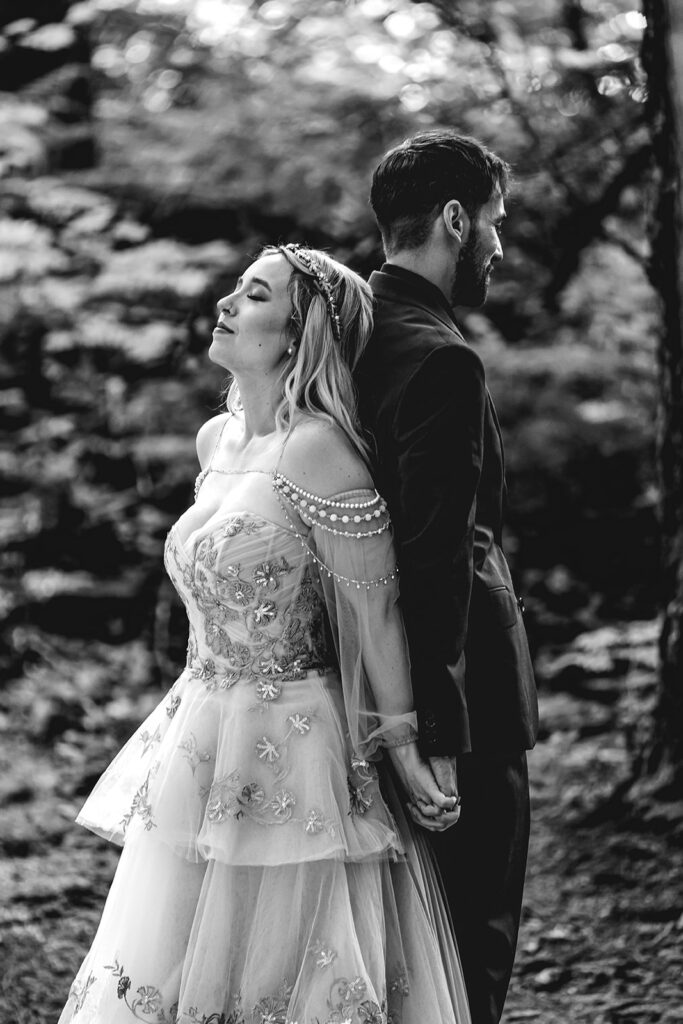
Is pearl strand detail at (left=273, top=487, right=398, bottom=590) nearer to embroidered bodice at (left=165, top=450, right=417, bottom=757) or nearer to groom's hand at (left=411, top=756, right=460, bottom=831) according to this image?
embroidered bodice at (left=165, top=450, right=417, bottom=757)

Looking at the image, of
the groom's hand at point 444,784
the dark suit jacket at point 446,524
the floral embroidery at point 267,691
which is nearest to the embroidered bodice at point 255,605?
the floral embroidery at point 267,691

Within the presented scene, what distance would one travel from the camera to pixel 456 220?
260 centimetres

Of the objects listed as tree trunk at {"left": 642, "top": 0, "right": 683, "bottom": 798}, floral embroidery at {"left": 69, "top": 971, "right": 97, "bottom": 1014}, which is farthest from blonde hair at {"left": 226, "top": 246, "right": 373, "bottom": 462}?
tree trunk at {"left": 642, "top": 0, "right": 683, "bottom": 798}

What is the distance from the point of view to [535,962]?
3.84 metres

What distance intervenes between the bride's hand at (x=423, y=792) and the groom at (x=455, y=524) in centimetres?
1

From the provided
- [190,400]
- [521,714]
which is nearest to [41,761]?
[190,400]

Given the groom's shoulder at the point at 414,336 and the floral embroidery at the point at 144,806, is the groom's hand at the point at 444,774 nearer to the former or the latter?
the floral embroidery at the point at 144,806

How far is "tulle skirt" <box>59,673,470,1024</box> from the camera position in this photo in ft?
7.57

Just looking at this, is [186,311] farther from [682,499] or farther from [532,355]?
[682,499]

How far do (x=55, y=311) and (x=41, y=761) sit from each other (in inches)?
96.1

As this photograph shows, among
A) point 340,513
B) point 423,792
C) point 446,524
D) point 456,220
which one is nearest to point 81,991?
point 423,792

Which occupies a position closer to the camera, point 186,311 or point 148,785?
point 148,785

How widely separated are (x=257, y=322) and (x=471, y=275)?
57cm

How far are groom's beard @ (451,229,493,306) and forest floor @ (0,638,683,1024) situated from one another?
89.2 inches
